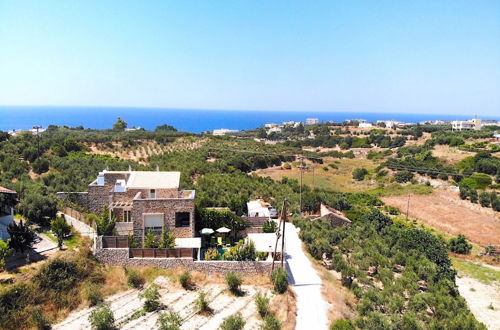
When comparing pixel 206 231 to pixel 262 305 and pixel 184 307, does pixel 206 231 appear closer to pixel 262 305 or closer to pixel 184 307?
pixel 184 307

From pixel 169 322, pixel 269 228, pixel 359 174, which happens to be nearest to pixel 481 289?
pixel 269 228

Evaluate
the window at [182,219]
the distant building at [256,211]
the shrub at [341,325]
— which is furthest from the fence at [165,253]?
the shrub at [341,325]

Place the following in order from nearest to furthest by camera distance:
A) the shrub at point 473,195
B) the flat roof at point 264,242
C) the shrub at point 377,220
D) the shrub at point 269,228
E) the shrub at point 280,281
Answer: the shrub at point 280,281 → the flat roof at point 264,242 → the shrub at point 269,228 → the shrub at point 377,220 → the shrub at point 473,195

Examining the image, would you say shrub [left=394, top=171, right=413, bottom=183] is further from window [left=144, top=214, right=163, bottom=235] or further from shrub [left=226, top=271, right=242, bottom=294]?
shrub [left=226, top=271, right=242, bottom=294]

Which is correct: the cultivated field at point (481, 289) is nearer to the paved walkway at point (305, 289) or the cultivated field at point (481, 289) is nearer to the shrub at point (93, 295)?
the paved walkway at point (305, 289)

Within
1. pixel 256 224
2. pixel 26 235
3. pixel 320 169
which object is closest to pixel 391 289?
pixel 256 224

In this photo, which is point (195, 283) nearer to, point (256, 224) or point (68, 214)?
point (256, 224)
